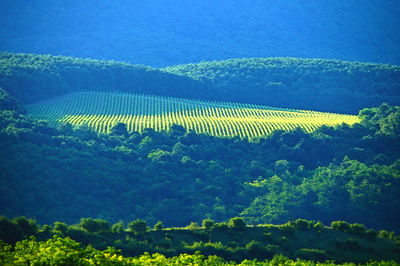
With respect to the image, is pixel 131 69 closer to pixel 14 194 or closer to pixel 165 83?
pixel 165 83

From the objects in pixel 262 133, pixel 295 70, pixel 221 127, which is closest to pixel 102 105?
pixel 221 127

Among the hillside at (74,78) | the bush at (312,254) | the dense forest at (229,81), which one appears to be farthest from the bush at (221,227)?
the dense forest at (229,81)

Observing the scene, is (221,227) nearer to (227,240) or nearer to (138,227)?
(227,240)

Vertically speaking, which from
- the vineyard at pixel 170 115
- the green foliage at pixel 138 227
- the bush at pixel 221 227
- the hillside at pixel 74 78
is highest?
the hillside at pixel 74 78

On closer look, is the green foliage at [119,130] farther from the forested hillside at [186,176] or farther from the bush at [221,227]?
the bush at [221,227]

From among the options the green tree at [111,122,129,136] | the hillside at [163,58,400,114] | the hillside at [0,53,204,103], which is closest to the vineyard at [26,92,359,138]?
the green tree at [111,122,129,136]

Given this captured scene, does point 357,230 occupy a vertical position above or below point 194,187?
below

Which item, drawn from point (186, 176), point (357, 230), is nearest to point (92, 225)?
point (357, 230)
